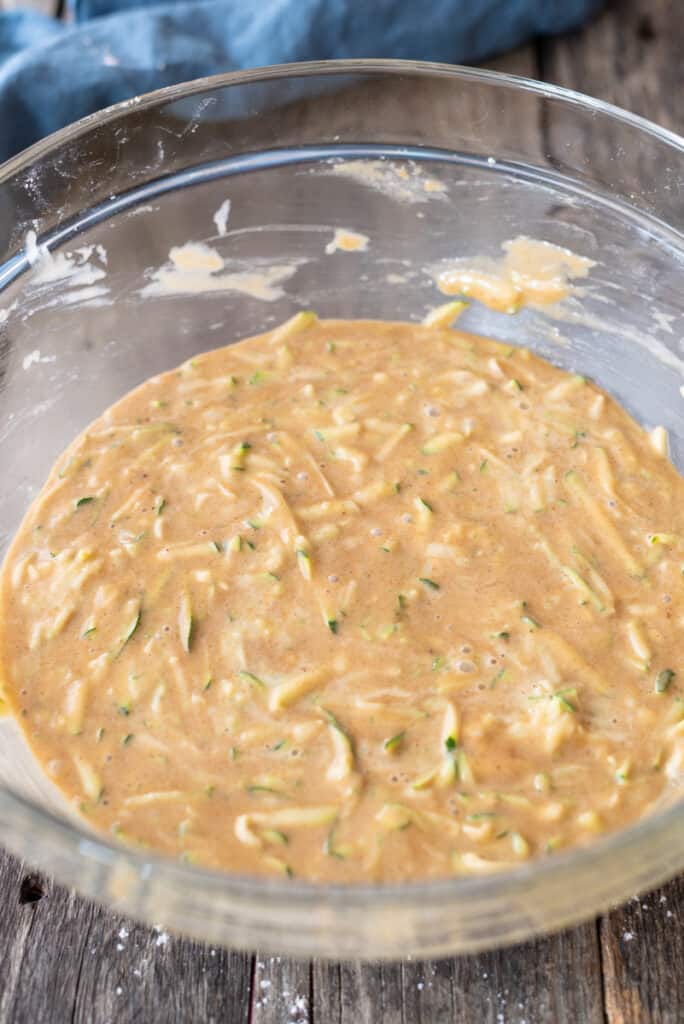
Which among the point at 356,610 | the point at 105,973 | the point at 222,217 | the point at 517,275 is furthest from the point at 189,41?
the point at 105,973

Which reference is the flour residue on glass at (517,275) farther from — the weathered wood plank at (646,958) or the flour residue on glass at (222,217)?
the weathered wood plank at (646,958)

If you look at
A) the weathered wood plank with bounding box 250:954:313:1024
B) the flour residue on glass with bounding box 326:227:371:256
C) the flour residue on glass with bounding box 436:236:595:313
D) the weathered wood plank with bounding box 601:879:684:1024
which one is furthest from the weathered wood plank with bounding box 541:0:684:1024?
the weathered wood plank with bounding box 250:954:313:1024

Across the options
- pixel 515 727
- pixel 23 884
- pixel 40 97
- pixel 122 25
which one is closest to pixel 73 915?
pixel 23 884

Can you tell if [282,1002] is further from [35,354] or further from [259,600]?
[35,354]

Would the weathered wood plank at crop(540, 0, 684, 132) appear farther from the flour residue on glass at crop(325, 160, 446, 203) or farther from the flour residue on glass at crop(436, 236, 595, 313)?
the flour residue on glass at crop(325, 160, 446, 203)

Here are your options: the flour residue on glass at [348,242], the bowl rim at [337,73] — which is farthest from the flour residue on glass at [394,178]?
the bowl rim at [337,73]
